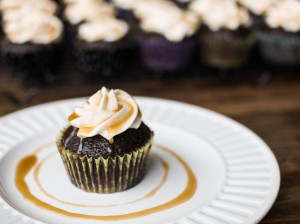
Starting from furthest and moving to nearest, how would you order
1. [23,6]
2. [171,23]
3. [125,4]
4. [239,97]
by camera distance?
[125,4] < [23,6] < [171,23] < [239,97]

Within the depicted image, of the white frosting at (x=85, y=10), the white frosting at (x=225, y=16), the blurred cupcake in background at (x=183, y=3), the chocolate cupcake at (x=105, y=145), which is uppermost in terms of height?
the chocolate cupcake at (x=105, y=145)

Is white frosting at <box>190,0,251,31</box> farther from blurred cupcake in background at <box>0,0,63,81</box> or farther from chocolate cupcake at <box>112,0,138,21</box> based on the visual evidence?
blurred cupcake in background at <box>0,0,63,81</box>

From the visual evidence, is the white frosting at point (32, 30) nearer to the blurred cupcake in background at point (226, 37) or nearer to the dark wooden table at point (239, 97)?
the dark wooden table at point (239, 97)

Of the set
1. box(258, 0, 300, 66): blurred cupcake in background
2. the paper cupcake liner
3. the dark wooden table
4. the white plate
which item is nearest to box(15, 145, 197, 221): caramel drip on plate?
the white plate

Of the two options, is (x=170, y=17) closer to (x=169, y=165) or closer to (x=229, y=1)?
(x=229, y=1)

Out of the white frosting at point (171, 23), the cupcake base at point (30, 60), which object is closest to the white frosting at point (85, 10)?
the white frosting at point (171, 23)

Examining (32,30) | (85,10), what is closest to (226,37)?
(85,10)

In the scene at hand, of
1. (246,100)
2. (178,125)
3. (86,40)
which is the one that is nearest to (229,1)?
(246,100)

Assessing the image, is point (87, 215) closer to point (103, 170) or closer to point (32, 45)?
point (103, 170)
